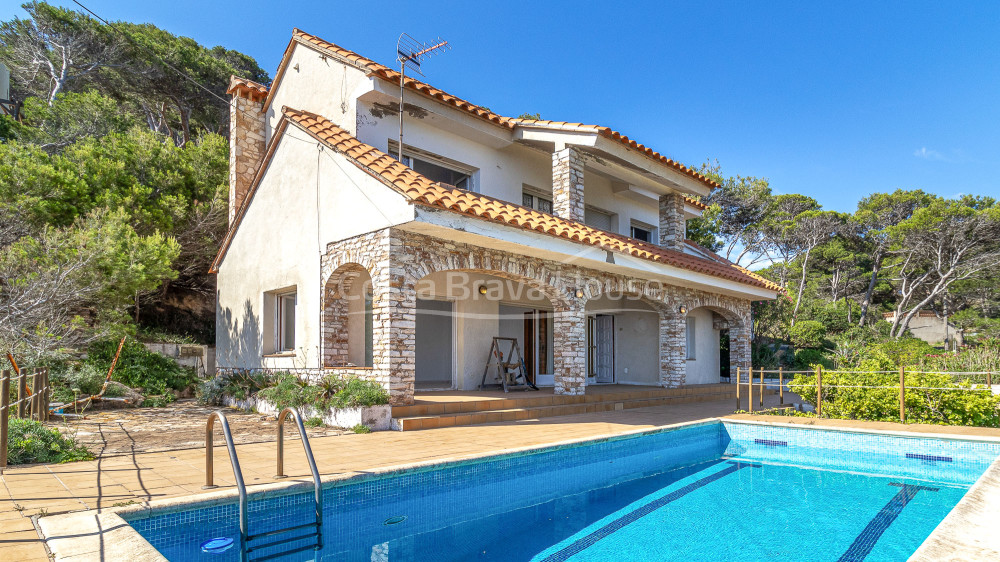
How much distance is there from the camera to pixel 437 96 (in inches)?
412

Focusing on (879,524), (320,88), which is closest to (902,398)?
(879,524)

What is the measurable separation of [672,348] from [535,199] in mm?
5050

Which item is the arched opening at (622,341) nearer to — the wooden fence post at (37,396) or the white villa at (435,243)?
the white villa at (435,243)

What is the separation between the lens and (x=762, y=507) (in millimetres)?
5969

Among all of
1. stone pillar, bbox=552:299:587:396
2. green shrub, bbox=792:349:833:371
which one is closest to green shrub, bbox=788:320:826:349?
green shrub, bbox=792:349:833:371

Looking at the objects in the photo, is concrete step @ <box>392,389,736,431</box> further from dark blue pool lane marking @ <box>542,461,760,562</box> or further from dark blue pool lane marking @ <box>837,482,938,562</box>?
dark blue pool lane marking @ <box>837,482,938,562</box>

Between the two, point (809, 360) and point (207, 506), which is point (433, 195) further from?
point (809, 360)

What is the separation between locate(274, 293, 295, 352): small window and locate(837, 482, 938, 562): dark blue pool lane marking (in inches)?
390

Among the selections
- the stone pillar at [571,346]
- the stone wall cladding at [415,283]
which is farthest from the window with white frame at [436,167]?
the stone pillar at [571,346]

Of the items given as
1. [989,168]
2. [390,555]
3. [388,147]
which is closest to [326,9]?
[388,147]

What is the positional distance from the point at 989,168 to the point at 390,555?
38980 millimetres

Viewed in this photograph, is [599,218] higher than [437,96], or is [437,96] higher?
[437,96]

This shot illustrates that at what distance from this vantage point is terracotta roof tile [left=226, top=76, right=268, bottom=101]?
12.8 m

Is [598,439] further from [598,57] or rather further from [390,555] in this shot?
[598,57]
